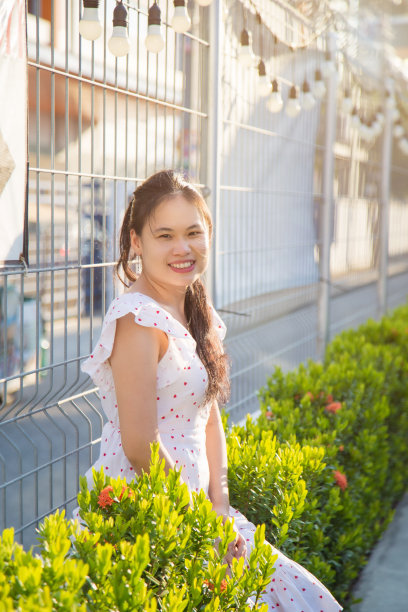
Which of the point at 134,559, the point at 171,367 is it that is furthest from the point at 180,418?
the point at 134,559

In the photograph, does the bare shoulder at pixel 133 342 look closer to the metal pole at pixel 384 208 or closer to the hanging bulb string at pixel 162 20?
the hanging bulb string at pixel 162 20

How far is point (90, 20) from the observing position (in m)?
2.13

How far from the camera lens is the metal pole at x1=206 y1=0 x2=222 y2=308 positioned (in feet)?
10.8

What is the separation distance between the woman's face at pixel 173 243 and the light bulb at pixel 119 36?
1.98 ft

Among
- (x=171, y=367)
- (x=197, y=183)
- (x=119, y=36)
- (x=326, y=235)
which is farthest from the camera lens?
(x=326, y=235)

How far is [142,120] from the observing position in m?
2.86

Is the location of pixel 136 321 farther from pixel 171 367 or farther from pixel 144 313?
pixel 171 367

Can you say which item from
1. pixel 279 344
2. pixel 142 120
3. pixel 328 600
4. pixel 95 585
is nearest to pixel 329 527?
pixel 328 600

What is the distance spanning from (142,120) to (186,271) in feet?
3.62

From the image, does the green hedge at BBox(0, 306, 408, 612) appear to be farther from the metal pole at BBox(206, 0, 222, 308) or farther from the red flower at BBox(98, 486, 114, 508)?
the metal pole at BBox(206, 0, 222, 308)

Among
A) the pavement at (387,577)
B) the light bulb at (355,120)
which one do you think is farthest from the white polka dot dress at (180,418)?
the light bulb at (355,120)

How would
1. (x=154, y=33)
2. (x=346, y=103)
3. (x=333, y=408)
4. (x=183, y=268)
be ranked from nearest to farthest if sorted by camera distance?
(x=183, y=268)
(x=154, y=33)
(x=333, y=408)
(x=346, y=103)

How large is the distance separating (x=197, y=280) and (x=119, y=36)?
2.65 feet

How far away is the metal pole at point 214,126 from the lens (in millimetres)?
3293
